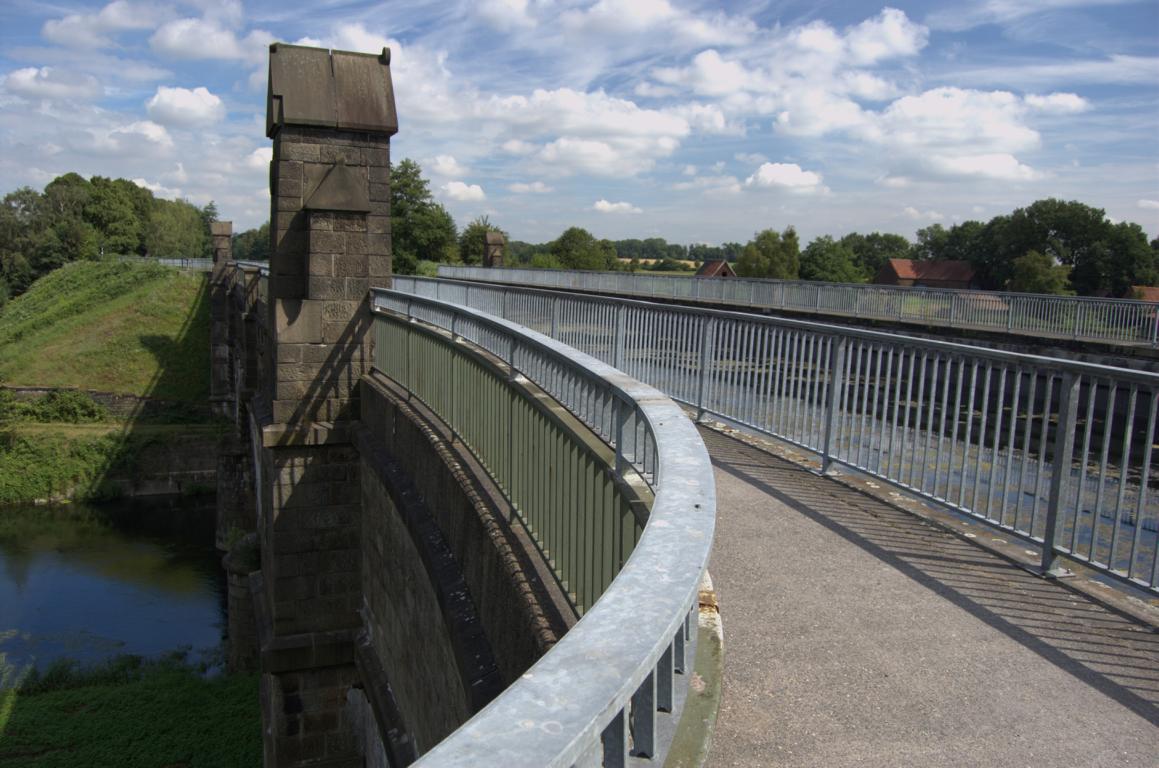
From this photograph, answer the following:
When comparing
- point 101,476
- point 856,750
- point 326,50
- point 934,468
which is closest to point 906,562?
point 934,468

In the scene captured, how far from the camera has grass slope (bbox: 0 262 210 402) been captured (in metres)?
45.1

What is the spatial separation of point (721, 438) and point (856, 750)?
5.12m

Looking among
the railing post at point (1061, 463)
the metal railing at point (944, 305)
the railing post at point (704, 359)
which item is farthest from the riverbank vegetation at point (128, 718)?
the metal railing at point (944, 305)

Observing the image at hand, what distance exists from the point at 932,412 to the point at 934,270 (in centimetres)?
8464

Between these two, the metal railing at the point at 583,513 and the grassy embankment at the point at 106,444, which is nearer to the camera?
the metal railing at the point at 583,513

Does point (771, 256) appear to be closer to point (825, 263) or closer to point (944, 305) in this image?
point (825, 263)

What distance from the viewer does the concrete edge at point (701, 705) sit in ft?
6.92

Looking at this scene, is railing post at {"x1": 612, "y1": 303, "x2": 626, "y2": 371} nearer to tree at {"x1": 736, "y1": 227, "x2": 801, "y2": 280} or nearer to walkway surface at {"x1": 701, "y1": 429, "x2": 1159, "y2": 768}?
walkway surface at {"x1": 701, "y1": 429, "x2": 1159, "y2": 768}

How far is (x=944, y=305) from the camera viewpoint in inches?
818

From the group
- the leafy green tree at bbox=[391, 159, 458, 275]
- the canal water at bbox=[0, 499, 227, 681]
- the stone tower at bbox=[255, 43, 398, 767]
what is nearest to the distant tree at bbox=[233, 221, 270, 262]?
the leafy green tree at bbox=[391, 159, 458, 275]

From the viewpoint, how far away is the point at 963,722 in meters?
2.87

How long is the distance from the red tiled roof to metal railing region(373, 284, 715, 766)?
78.9m

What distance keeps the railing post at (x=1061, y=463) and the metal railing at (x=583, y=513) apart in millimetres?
2485

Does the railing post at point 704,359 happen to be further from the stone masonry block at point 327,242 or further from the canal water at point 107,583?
the canal water at point 107,583
